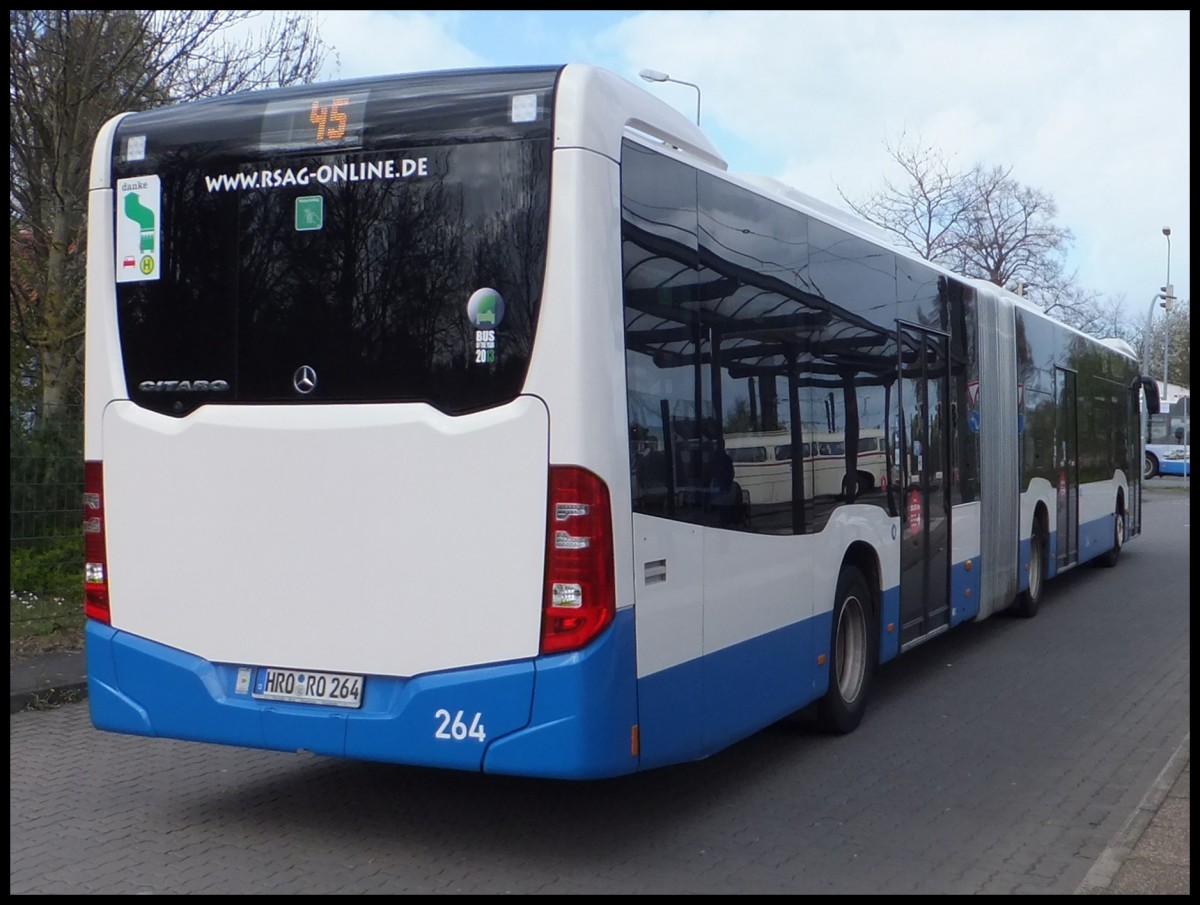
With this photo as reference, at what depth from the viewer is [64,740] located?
812 centimetres

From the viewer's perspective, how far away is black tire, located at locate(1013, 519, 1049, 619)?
1324 cm

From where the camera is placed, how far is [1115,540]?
707 inches

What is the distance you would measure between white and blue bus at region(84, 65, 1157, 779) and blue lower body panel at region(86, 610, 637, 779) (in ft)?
0.04

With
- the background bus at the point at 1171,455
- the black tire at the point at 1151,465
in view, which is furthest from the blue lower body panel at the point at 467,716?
the black tire at the point at 1151,465

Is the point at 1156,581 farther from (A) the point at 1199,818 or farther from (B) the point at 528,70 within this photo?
(B) the point at 528,70

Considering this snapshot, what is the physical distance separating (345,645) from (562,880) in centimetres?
131

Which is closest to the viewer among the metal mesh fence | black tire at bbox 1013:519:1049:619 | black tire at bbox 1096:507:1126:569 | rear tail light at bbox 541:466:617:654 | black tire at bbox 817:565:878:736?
rear tail light at bbox 541:466:617:654

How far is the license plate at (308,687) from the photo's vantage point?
551 cm

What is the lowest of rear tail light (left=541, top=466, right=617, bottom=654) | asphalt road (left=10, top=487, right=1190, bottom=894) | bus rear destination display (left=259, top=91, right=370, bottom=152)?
asphalt road (left=10, top=487, right=1190, bottom=894)

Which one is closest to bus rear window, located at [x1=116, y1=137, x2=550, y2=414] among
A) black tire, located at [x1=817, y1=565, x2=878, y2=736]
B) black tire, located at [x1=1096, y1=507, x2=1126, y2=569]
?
black tire, located at [x1=817, y1=565, x2=878, y2=736]

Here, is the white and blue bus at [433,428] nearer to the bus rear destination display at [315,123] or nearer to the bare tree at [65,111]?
the bus rear destination display at [315,123]

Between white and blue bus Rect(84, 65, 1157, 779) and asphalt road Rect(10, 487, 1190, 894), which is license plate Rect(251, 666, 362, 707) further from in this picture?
asphalt road Rect(10, 487, 1190, 894)

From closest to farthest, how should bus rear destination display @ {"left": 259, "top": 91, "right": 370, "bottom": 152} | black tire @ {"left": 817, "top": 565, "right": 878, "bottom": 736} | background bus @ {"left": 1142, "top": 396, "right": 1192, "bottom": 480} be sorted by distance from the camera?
bus rear destination display @ {"left": 259, "top": 91, "right": 370, "bottom": 152}, black tire @ {"left": 817, "top": 565, "right": 878, "bottom": 736}, background bus @ {"left": 1142, "top": 396, "right": 1192, "bottom": 480}

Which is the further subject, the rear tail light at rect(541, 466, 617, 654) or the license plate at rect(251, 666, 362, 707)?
the license plate at rect(251, 666, 362, 707)
